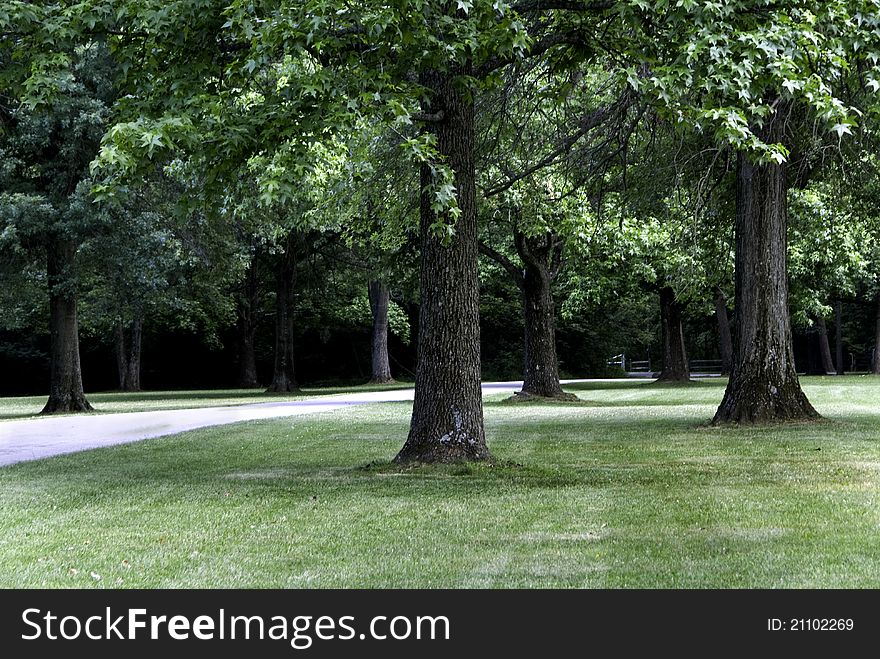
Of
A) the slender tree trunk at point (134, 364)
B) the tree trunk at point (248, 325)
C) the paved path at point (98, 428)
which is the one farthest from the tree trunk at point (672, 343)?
the slender tree trunk at point (134, 364)

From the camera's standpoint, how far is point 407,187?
14.5 m

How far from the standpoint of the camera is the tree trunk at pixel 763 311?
16391 mm

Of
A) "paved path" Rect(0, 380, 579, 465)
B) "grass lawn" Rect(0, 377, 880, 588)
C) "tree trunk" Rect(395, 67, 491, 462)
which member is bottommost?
"grass lawn" Rect(0, 377, 880, 588)

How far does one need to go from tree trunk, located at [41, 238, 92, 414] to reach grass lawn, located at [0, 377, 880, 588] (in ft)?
38.4

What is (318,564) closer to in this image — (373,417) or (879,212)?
(373,417)

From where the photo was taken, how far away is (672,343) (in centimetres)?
3769

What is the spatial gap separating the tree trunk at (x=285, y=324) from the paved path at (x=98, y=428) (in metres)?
13.4

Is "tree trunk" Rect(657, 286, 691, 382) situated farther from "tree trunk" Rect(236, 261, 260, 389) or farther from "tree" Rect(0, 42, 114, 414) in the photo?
"tree" Rect(0, 42, 114, 414)

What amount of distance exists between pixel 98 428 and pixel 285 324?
20.3 m

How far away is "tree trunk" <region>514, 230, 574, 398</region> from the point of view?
27.5 m

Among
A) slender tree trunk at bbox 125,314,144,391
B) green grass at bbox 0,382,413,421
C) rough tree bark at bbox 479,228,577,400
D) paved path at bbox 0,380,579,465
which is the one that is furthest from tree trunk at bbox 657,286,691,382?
slender tree trunk at bbox 125,314,144,391

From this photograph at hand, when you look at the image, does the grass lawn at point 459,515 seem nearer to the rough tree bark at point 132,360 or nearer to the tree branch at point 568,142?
the tree branch at point 568,142

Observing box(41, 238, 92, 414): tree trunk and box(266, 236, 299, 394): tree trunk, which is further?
box(266, 236, 299, 394): tree trunk

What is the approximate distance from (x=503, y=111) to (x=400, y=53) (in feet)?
13.1
